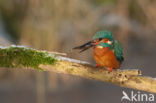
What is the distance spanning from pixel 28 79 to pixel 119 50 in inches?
165

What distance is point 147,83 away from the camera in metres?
2.15

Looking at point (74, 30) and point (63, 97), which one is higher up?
point (74, 30)

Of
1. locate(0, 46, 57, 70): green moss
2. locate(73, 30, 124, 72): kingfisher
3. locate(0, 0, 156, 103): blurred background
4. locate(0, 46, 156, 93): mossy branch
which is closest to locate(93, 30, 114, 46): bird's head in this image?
locate(73, 30, 124, 72): kingfisher

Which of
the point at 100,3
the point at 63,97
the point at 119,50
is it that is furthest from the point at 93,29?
the point at 119,50

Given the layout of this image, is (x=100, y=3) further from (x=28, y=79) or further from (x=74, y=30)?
(x=28, y=79)

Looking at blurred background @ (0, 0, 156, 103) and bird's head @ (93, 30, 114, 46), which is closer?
bird's head @ (93, 30, 114, 46)

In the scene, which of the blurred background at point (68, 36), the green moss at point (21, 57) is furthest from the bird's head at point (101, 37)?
the blurred background at point (68, 36)

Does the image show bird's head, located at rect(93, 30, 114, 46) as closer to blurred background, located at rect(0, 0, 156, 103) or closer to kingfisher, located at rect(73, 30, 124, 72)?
kingfisher, located at rect(73, 30, 124, 72)

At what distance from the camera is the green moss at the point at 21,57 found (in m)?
2.21

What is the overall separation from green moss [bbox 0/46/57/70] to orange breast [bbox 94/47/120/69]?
339mm

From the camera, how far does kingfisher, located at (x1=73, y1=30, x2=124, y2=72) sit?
2252 millimetres

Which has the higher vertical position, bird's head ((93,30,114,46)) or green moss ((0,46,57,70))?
bird's head ((93,30,114,46))

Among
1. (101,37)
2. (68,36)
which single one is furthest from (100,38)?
(68,36)

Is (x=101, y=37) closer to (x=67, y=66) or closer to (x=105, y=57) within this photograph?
(x=105, y=57)
